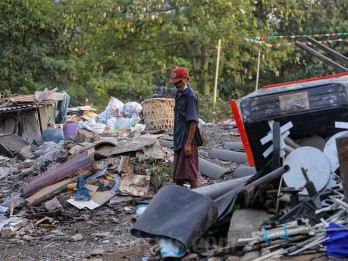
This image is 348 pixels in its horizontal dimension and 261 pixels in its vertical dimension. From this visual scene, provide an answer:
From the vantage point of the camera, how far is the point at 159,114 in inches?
538

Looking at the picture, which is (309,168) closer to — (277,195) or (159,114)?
(277,195)

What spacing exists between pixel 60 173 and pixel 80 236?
1870 millimetres

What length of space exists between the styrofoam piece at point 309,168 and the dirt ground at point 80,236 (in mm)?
1445

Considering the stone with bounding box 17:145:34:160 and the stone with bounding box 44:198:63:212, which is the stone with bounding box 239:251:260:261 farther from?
the stone with bounding box 17:145:34:160

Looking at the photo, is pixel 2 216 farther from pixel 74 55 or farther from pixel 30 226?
pixel 74 55

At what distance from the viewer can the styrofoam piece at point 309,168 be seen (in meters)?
5.45

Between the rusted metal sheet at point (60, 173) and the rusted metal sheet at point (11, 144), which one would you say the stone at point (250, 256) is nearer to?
the rusted metal sheet at point (60, 173)

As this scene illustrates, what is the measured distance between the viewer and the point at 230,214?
219 inches

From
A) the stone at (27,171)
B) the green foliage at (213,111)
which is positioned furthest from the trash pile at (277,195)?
the green foliage at (213,111)

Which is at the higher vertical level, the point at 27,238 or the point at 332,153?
the point at 332,153

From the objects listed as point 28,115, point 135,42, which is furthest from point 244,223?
point 135,42

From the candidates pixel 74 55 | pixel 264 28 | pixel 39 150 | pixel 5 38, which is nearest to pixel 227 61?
pixel 264 28

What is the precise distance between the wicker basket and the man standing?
6.18 meters

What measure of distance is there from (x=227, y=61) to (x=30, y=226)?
625 inches
